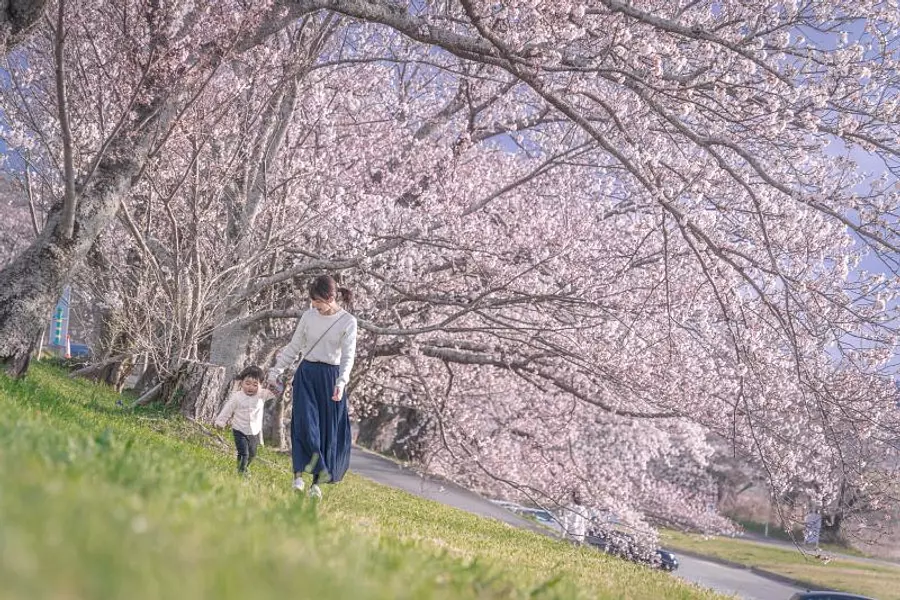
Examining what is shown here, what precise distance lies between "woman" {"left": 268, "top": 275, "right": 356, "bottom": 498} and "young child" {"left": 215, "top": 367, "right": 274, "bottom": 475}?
1.35 meters

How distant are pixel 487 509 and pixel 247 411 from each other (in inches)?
497

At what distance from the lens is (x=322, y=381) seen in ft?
25.6

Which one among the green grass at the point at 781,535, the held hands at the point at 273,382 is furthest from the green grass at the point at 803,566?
the held hands at the point at 273,382

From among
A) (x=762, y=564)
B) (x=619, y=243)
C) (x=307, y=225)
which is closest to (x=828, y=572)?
(x=762, y=564)

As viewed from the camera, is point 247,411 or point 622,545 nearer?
point 247,411

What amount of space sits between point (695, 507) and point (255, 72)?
72.2 feet

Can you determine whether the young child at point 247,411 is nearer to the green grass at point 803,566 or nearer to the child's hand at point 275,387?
the child's hand at point 275,387

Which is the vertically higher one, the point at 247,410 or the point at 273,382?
the point at 273,382

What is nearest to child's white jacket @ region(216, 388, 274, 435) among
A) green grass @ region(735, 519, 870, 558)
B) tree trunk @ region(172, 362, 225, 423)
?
tree trunk @ region(172, 362, 225, 423)

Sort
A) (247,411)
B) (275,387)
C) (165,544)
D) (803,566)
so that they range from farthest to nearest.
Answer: (803,566), (247,411), (275,387), (165,544)

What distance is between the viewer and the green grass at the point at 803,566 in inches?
1039

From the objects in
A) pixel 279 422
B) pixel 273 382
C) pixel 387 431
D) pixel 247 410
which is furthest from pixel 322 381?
pixel 387 431

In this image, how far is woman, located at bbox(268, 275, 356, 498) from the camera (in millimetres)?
7660

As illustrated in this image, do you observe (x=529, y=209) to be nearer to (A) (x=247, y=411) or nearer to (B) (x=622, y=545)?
(B) (x=622, y=545)
